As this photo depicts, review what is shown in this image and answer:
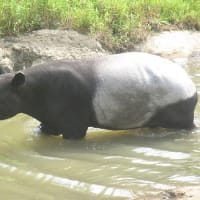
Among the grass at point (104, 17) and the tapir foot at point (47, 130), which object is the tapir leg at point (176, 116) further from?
the grass at point (104, 17)

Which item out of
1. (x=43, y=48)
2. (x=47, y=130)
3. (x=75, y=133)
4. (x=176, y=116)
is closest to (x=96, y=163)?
(x=75, y=133)

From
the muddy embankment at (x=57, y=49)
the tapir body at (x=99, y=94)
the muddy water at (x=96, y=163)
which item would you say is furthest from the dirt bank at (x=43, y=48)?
the tapir body at (x=99, y=94)

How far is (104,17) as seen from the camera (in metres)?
11.1

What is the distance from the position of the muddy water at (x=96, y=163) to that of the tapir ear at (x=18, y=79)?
0.68 metres

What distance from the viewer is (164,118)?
261 inches

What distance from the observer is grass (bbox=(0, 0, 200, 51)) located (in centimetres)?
1009

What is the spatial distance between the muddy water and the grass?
3.19m

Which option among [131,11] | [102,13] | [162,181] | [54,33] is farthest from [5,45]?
[162,181]

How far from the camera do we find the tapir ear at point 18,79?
5971 millimetres

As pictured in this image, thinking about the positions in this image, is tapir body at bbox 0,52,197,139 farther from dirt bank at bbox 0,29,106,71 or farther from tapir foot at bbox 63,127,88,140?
dirt bank at bbox 0,29,106,71

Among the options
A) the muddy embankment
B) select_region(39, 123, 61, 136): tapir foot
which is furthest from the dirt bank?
select_region(39, 123, 61, 136): tapir foot

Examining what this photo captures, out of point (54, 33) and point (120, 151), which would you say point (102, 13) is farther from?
point (120, 151)

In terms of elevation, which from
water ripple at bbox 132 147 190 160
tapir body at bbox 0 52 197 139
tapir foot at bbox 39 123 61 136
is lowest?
tapir foot at bbox 39 123 61 136

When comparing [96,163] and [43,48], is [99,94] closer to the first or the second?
[96,163]
